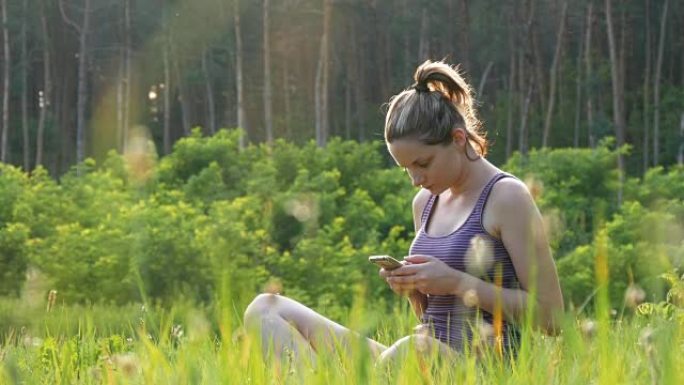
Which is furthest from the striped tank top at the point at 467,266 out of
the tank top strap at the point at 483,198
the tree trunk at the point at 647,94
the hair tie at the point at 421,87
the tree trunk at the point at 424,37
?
the tree trunk at the point at 424,37

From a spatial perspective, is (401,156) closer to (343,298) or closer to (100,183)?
(343,298)

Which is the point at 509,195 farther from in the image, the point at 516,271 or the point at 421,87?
the point at 421,87

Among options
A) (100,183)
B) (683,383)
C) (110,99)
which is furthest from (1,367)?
(110,99)

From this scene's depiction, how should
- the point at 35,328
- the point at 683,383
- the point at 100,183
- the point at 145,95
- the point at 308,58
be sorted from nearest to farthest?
the point at 683,383 < the point at 35,328 < the point at 100,183 < the point at 308,58 < the point at 145,95

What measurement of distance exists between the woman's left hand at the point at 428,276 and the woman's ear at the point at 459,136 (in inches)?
14.9

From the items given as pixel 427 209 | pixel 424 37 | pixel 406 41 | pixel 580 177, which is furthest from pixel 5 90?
pixel 427 209

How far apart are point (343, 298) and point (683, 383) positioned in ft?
30.2

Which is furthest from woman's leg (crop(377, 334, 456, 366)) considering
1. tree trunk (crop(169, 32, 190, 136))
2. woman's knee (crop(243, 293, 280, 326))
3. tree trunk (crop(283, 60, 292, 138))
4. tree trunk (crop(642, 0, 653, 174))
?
tree trunk (crop(169, 32, 190, 136))

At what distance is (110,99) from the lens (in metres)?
46.3

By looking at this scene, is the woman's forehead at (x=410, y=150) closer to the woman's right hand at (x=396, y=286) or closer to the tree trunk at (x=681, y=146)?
the woman's right hand at (x=396, y=286)

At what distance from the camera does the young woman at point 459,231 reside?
329 centimetres

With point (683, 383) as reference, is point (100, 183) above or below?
below

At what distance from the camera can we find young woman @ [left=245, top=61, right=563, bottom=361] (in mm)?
3293

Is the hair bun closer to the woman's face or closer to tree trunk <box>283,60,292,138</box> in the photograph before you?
the woman's face
